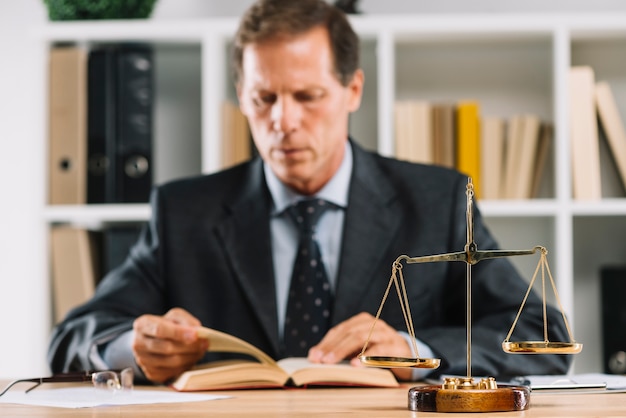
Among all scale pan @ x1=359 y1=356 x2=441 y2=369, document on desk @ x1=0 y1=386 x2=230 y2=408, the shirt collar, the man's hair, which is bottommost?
document on desk @ x1=0 y1=386 x2=230 y2=408

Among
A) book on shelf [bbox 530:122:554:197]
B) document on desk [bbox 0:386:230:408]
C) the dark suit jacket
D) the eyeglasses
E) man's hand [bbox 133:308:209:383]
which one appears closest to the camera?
document on desk [bbox 0:386:230:408]

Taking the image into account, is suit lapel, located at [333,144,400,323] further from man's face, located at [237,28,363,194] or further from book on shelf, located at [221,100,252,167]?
book on shelf, located at [221,100,252,167]

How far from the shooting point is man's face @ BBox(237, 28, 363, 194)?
2211mm

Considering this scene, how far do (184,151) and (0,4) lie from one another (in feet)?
2.77

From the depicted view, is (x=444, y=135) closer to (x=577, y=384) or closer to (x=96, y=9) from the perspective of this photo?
(x=96, y=9)

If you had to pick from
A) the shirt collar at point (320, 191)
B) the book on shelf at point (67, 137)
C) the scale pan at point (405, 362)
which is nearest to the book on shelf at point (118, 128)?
the book on shelf at point (67, 137)

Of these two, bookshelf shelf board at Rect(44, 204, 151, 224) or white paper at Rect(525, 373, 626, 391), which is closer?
white paper at Rect(525, 373, 626, 391)

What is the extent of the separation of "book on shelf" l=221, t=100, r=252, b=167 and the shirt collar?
1.85ft

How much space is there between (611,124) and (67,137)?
1.56m

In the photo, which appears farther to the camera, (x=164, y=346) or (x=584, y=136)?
(x=584, y=136)

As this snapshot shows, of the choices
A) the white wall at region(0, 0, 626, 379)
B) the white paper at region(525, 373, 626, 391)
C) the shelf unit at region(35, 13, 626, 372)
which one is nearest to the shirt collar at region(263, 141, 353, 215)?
the shelf unit at region(35, 13, 626, 372)

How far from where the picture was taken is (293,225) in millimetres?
2293

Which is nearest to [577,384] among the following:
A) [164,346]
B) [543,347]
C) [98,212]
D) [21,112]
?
[543,347]

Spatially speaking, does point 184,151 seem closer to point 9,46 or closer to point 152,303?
point 9,46
